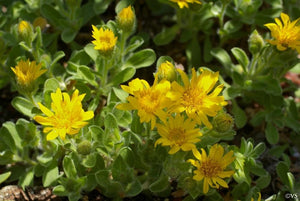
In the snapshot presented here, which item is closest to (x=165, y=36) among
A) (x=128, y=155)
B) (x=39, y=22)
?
(x=39, y=22)

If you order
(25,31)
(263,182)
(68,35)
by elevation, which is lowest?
Result: (263,182)

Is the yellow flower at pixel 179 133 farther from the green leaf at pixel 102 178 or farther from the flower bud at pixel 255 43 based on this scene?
the flower bud at pixel 255 43

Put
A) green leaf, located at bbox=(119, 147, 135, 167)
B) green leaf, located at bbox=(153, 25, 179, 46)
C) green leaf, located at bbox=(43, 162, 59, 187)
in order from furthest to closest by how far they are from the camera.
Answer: green leaf, located at bbox=(153, 25, 179, 46)
green leaf, located at bbox=(43, 162, 59, 187)
green leaf, located at bbox=(119, 147, 135, 167)

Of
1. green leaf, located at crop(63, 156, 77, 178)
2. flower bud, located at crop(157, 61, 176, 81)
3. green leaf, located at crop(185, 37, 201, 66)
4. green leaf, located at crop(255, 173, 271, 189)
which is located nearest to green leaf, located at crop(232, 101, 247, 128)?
green leaf, located at crop(255, 173, 271, 189)

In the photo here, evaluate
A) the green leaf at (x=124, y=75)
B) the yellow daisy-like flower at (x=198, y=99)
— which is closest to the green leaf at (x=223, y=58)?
the green leaf at (x=124, y=75)

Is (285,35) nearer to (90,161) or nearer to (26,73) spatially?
(90,161)

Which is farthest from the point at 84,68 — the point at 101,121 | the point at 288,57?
the point at 288,57

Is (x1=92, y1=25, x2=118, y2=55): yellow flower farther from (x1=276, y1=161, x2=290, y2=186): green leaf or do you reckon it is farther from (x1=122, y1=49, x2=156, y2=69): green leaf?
(x1=276, y1=161, x2=290, y2=186): green leaf
